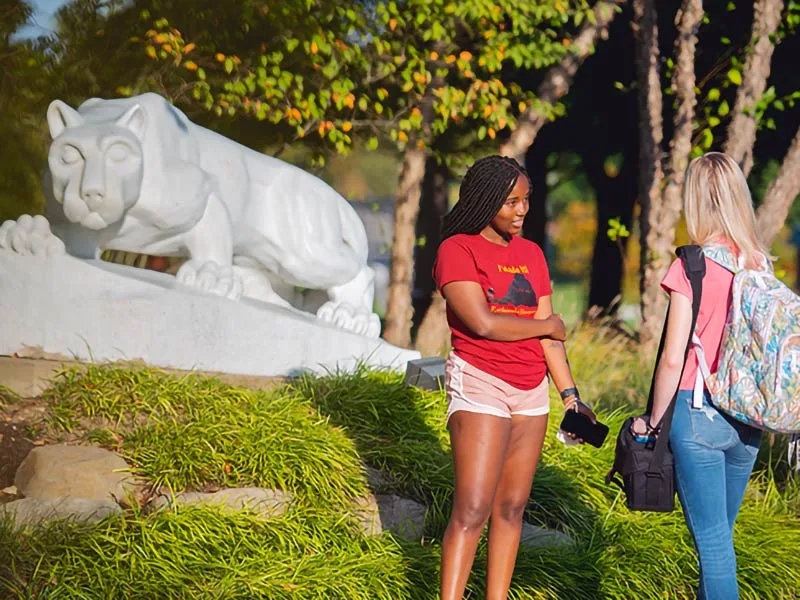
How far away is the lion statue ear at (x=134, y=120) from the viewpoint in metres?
5.69

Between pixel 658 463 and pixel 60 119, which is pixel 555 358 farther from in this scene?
pixel 60 119

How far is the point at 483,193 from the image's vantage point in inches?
136

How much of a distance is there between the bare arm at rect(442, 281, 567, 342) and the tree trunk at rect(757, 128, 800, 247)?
5441 millimetres

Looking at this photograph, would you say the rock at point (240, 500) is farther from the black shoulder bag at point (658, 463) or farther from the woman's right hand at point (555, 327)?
the black shoulder bag at point (658, 463)

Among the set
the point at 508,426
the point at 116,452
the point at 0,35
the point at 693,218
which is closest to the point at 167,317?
the point at 116,452

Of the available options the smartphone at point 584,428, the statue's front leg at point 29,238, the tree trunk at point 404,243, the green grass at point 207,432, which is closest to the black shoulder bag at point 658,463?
the smartphone at point 584,428

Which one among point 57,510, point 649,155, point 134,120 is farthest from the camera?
point 649,155

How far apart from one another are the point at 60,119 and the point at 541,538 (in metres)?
3.39

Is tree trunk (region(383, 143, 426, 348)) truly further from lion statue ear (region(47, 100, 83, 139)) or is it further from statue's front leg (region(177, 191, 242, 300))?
lion statue ear (region(47, 100, 83, 139))

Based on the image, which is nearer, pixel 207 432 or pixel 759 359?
pixel 759 359

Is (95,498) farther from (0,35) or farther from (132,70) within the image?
(132,70)

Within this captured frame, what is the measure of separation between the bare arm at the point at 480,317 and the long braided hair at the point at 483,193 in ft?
0.79

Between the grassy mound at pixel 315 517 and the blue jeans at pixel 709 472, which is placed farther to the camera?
the grassy mound at pixel 315 517

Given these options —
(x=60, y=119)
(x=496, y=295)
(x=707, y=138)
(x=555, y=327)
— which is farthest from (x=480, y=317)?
(x=707, y=138)
